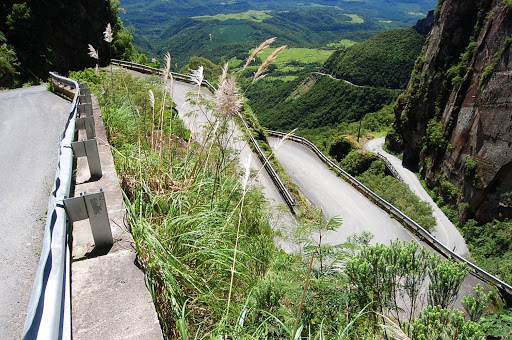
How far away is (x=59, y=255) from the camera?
6.05 feet

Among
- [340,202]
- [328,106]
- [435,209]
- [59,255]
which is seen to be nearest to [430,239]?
[340,202]

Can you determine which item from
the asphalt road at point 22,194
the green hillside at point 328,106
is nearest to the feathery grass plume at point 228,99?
the asphalt road at point 22,194

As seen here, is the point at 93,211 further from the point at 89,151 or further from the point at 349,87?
the point at 349,87

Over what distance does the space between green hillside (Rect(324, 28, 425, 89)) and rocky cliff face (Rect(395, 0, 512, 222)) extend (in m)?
60.7

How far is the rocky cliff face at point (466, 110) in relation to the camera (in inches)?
934

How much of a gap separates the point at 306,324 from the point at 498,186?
1094 inches

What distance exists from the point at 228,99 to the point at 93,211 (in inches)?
62.6

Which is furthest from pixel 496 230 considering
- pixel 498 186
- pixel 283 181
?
pixel 283 181

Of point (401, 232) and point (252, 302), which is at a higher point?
point (252, 302)

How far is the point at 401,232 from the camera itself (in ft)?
47.5

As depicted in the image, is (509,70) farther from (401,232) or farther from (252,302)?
(252,302)

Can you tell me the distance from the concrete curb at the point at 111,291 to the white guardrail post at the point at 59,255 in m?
0.13

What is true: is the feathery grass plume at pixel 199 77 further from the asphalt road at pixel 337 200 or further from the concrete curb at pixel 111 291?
the asphalt road at pixel 337 200

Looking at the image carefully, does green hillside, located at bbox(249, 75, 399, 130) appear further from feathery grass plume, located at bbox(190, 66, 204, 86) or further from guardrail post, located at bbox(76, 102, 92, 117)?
feathery grass plume, located at bbox(190, 66, 204, 86)
